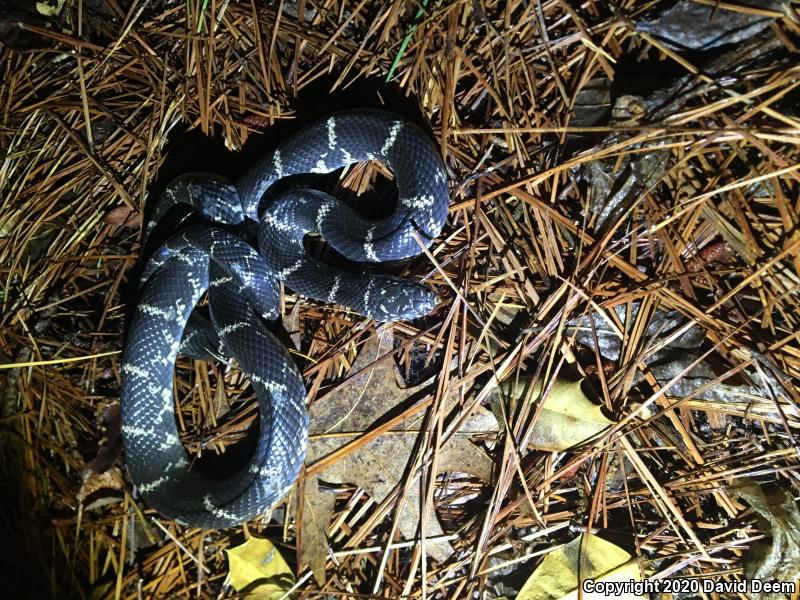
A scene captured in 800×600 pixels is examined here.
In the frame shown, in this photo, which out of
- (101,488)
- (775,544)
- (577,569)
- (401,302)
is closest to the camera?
(775,544)

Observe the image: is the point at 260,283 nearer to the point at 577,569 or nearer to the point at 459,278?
the point at 459,278

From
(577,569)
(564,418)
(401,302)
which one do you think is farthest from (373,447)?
(577,569)

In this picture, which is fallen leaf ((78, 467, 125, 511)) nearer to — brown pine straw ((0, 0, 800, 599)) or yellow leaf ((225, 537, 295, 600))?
brown pine straw ((0, 0, 800, 599))

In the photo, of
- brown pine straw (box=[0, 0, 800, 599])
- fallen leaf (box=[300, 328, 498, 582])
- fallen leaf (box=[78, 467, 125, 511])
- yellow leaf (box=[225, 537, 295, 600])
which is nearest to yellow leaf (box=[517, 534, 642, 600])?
brown pine straw (box=[0, 0, 800, 599])

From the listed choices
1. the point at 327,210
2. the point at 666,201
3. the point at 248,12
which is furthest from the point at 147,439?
the point at 666,201

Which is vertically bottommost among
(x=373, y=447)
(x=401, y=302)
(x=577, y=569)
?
(x=577, y=569)

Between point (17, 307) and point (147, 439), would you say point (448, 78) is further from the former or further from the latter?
point (17, 307)

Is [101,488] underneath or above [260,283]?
underneath
